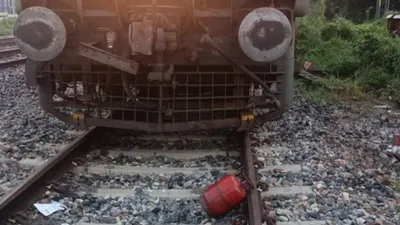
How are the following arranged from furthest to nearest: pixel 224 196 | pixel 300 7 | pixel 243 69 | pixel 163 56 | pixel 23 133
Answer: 1. pixel 23 133
2. pixel 300 7
3. pixel 243 69
4. pixel 163 56
5. pixel 224 196

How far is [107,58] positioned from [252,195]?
5.49 ft

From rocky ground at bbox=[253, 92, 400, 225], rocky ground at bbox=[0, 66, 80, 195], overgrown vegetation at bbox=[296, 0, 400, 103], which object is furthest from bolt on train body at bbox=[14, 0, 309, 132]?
overgrown vegetation at bbox=[296, 0, 400, 103]

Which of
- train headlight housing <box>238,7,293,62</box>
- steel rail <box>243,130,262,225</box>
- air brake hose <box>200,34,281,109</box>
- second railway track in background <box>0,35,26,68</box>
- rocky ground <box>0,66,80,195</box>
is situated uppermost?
train headlight housing <box>238,7,293,62</box>

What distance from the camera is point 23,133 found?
6.06 meters

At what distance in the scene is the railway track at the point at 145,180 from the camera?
3922 mm

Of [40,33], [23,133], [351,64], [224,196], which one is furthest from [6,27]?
[224,196]

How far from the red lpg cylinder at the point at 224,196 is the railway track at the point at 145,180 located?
6 cm

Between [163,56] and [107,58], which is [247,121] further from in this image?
[107,58]

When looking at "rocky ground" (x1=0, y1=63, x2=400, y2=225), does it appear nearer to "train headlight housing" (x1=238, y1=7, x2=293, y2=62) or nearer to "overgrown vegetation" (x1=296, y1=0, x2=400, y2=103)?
"train headlight housing" (x1=238, y1=7, x2=293, y2=62)

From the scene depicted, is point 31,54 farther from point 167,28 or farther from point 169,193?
point 169,193

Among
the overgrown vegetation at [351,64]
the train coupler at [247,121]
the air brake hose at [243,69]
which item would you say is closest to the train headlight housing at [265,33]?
the air brake hose at [243,69]

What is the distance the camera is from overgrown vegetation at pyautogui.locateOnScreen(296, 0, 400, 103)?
350 inches

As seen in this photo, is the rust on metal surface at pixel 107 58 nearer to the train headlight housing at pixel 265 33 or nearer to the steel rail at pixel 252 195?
the train headlight housing at pixel 265 33

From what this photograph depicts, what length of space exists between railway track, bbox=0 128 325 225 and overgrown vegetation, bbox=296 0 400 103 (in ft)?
11.3
